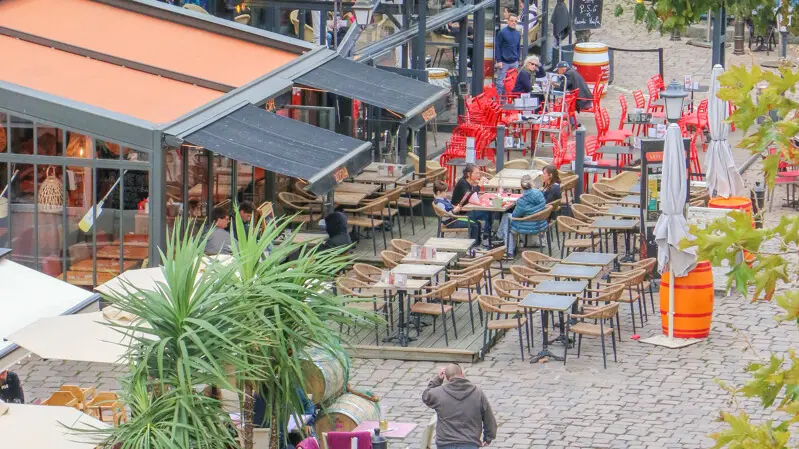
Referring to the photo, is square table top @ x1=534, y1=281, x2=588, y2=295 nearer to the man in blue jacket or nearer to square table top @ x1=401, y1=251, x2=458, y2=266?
square table top @ x1=401, y1=251, x2=458, y2=266

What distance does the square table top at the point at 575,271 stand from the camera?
1662cm

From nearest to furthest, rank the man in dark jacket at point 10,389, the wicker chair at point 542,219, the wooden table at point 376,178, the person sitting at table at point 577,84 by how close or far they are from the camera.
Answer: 1. the man in dark jacket at point 10,389
2. the wicker chair at point 542,219
3. the wooden table at point 376,178
4. the person sitting at table at point 577,84

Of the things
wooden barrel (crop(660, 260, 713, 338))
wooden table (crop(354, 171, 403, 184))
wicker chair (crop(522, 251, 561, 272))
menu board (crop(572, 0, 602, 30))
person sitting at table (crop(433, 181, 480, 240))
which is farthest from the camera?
menu board (crop(572, 0, 602, 30))

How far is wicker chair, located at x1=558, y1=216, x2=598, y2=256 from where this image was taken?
1917 centimetres

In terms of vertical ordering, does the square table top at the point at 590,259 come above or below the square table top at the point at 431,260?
below

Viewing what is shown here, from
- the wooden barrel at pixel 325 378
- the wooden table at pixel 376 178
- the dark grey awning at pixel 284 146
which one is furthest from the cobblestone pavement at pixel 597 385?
the wooden table at pixel 376 178

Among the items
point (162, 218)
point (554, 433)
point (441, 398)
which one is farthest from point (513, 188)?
point (441, 398)

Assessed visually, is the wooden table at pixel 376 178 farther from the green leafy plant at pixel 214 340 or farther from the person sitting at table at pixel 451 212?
the green leafy plant at pixel 214 340

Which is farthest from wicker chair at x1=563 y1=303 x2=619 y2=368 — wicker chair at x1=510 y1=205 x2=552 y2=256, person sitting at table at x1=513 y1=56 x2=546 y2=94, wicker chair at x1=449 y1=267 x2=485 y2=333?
person sitting at table at x1=513 y1=56 x2=546 y2=94

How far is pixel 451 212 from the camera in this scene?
19969mm

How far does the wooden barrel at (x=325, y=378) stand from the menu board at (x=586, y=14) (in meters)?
22.3

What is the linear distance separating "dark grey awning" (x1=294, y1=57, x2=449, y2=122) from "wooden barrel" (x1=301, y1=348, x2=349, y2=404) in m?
7.53

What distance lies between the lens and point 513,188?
20812mm

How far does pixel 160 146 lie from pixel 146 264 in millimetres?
1350
